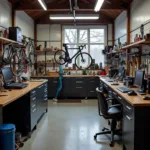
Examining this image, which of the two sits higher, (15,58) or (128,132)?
(15,58)

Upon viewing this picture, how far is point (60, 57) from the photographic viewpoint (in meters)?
8.23

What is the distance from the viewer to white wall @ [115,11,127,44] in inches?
284

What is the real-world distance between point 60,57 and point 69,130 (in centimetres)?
413

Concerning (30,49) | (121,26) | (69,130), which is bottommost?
(69,130)

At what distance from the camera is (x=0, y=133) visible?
9.81ft

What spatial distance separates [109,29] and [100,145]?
20.7ft

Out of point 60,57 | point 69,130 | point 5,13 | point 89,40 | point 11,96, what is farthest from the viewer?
point 89,40

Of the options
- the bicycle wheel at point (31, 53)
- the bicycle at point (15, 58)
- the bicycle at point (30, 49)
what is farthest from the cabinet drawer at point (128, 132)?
the bicycle wheel at point (31, 53)

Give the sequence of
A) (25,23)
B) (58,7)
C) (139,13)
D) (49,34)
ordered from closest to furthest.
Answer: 1. (139,13)
2. (58,7)
3. (25,23)
4. (49,34)

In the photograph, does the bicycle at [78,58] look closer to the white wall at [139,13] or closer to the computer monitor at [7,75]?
the white wall at [139,13]

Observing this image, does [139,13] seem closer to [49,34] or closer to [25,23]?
[25,23]

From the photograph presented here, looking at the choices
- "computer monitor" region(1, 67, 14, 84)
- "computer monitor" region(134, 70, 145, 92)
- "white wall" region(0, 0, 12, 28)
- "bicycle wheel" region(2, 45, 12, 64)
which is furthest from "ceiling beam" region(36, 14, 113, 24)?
"computer monitor" region(134, 70, 145, 92)

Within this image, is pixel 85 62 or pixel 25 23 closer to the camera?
pixel 25 23

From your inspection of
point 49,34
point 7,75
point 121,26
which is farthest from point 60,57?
point 7,75
